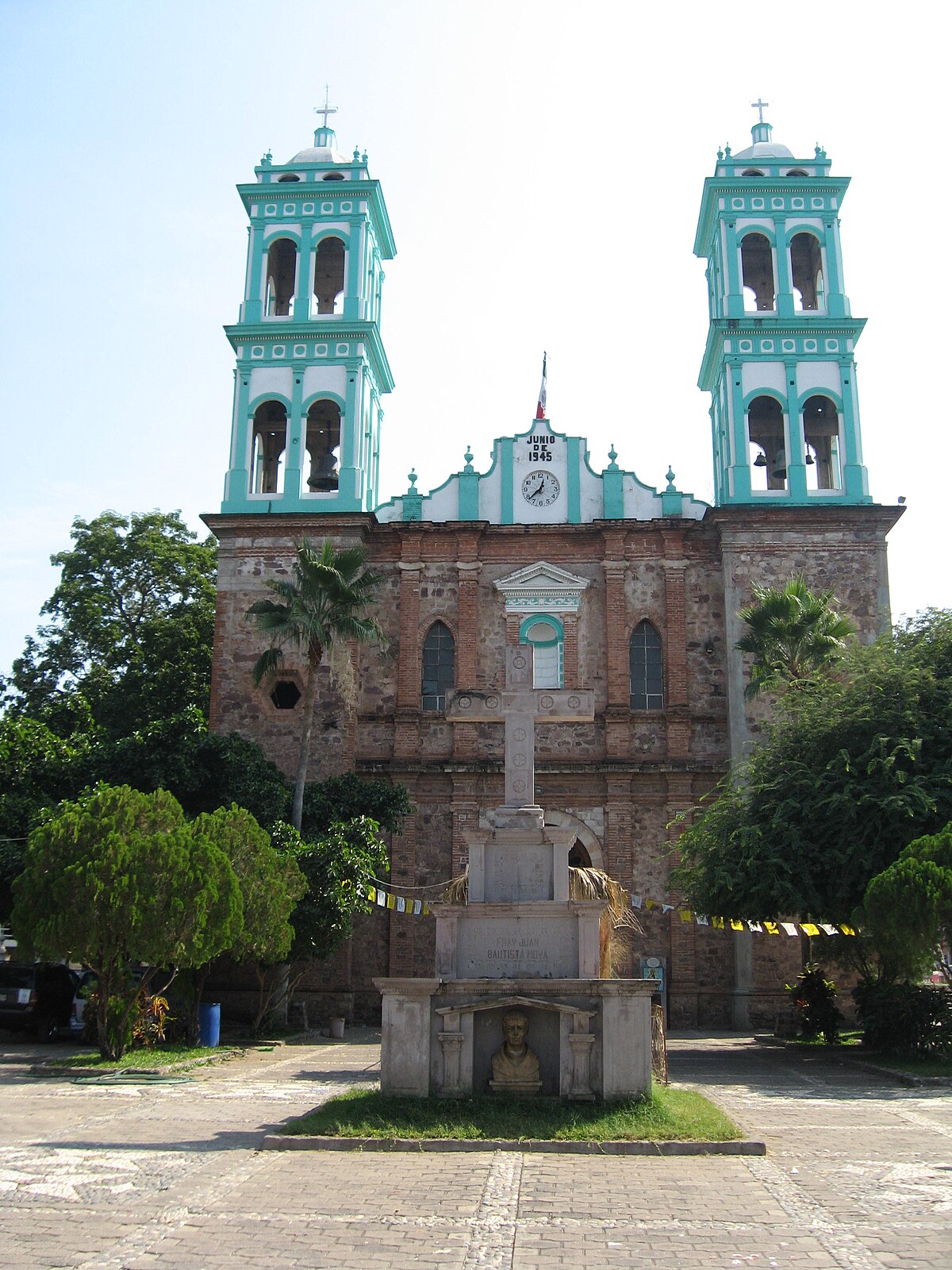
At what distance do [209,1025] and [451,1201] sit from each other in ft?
46.0

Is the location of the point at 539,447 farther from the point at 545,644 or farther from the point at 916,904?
the point at 916,904

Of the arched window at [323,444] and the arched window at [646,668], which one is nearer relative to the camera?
the arched window at [646,668]

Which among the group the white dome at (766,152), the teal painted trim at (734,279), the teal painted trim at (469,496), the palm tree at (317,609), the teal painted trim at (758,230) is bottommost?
the palm tree at (317,609)

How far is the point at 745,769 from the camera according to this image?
2348 centimetres

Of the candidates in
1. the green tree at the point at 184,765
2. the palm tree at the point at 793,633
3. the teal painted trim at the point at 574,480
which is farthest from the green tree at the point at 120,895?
the teal painted trim at the point at 574,480

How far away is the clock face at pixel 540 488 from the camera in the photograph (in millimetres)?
30062

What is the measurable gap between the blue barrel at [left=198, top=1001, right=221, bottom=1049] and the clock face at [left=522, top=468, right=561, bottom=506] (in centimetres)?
1428

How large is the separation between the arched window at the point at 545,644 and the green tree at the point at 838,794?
6.35m

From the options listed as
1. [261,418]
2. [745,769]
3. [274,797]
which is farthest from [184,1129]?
[261,418]

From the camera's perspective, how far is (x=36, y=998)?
2238 cm

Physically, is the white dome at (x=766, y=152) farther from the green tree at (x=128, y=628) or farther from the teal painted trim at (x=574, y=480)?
the green tree at (x=128, y=628)

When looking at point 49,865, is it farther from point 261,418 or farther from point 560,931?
point 261,418

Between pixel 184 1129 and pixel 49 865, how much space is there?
615cm

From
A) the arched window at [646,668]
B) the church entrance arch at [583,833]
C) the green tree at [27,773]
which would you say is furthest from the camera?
the arched window at [646,668]
